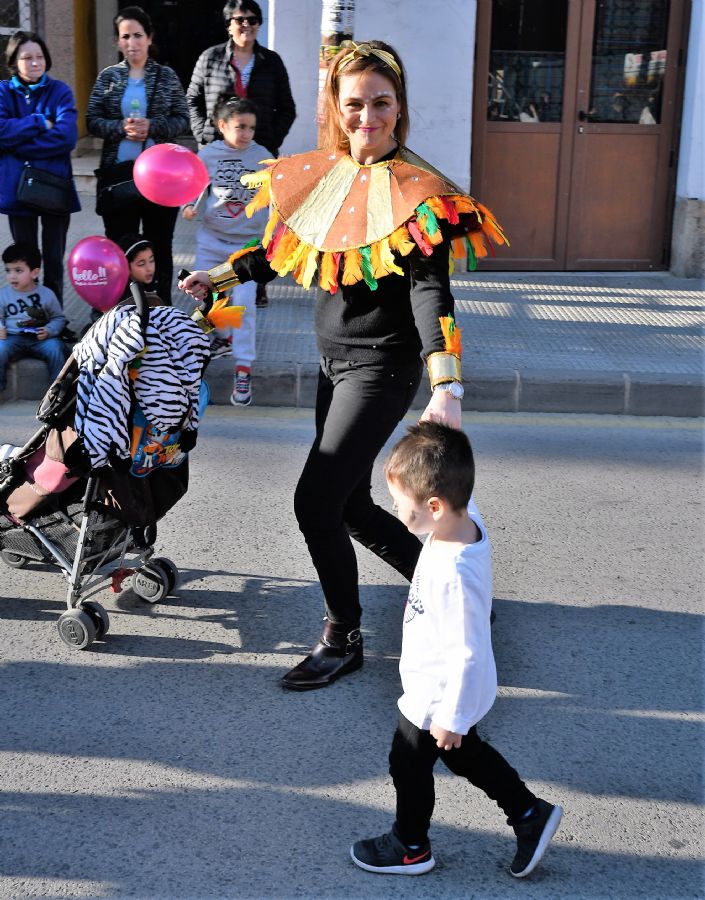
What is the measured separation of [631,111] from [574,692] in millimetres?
7449

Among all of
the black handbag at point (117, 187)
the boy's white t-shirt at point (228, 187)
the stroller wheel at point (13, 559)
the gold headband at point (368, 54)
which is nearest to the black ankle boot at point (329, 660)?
the stroller wheel at point (13, 559)

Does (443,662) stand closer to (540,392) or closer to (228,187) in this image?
(540,392)

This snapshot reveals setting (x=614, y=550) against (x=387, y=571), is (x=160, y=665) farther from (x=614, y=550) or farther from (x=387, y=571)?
(x=614, y=550)

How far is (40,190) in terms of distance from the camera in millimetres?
7367

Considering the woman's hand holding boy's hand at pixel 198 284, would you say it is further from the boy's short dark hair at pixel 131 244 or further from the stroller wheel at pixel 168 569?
the stroller wheel at pixel 168 569

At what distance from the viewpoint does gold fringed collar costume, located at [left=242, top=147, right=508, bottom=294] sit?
11.7ft

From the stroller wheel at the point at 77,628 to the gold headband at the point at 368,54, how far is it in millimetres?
2027

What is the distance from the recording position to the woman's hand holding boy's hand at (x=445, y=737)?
8.97 ft

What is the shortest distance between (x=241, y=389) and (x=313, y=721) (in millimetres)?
3547

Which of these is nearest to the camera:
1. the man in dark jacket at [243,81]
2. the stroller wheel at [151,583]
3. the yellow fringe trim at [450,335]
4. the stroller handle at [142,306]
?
the yellow fringe trim at [450,335]

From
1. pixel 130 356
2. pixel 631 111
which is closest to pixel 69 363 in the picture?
pixel 130 356

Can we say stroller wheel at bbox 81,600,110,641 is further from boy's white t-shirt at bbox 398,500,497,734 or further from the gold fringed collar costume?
boy's white t-shirt at bbox 398,500,497,734

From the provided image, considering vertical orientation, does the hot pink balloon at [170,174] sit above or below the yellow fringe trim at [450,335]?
above

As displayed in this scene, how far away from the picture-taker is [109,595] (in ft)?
15.1
